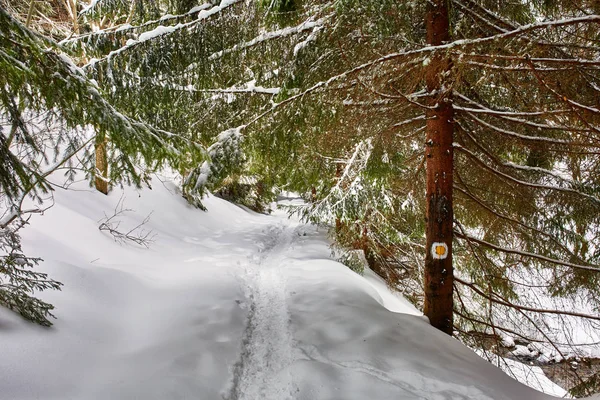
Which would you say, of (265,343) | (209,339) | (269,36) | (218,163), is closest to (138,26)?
(269,36)

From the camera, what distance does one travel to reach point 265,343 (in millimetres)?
4535

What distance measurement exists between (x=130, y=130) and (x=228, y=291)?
4.36 metres

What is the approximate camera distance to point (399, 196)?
844 cm

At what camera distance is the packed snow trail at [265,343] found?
11.6 ft

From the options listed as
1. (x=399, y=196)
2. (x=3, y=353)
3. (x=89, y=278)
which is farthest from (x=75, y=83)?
(x=399, y=196)

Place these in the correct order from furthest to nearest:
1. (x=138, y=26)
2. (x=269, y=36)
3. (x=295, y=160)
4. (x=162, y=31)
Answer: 1. (x=295, y=160)
2. (x=269, y=36)
3. (x=138, y=26)
4. (x=162, y=31)

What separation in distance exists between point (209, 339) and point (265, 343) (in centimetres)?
80

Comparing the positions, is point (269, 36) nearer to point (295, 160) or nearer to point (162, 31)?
point (162, 31)

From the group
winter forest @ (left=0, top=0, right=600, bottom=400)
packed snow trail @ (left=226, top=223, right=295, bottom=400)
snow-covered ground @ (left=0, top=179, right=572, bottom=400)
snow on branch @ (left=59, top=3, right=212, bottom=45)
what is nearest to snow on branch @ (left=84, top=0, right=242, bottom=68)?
winter forest @ (left=0, top=0, right=600, bottom=400)

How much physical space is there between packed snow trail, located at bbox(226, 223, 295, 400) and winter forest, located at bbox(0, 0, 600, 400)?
0.03 metres

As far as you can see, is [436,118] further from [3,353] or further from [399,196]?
[3,353]

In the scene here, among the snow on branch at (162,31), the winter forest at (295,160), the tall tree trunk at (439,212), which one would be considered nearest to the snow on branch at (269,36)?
the winter forest at (295,160)

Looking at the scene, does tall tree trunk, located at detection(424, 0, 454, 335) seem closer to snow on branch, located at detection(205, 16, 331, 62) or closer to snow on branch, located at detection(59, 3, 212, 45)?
snow on branch, located at detection(205, 16, 331, 62)

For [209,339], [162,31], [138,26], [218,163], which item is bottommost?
[209,339]
